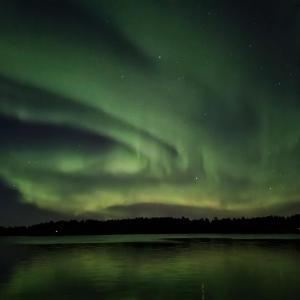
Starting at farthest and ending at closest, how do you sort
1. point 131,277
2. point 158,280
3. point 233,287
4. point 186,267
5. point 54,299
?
point 186,267, point 131,277, point 158,280, point 233,287, point 54,299

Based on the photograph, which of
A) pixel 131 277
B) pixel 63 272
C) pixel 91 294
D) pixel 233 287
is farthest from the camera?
pixel 63 272

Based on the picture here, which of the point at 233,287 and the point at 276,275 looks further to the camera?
the point at 276,275

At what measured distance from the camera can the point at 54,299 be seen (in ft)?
83.5

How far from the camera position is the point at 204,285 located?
1237 inches

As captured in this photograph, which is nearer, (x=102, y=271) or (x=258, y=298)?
(x=258, y=298)

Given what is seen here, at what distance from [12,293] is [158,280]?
10420 mm

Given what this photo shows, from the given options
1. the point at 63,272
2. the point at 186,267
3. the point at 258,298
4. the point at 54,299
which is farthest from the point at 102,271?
the point at 258,298

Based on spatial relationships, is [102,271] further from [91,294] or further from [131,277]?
[91,294]

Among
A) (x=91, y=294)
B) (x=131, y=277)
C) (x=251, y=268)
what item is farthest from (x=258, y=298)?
(x=251, y=268)

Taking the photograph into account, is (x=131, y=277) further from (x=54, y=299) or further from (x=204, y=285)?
(x=54, y=299)

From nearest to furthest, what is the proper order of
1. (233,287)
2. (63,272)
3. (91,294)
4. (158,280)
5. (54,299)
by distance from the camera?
(54,299), (91,294), (233,287), (158,280), (63,272)

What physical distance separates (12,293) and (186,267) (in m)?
19.6

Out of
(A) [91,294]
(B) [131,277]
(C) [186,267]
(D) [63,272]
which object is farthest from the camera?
(C) [186,267]

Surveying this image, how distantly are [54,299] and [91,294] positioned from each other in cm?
240
